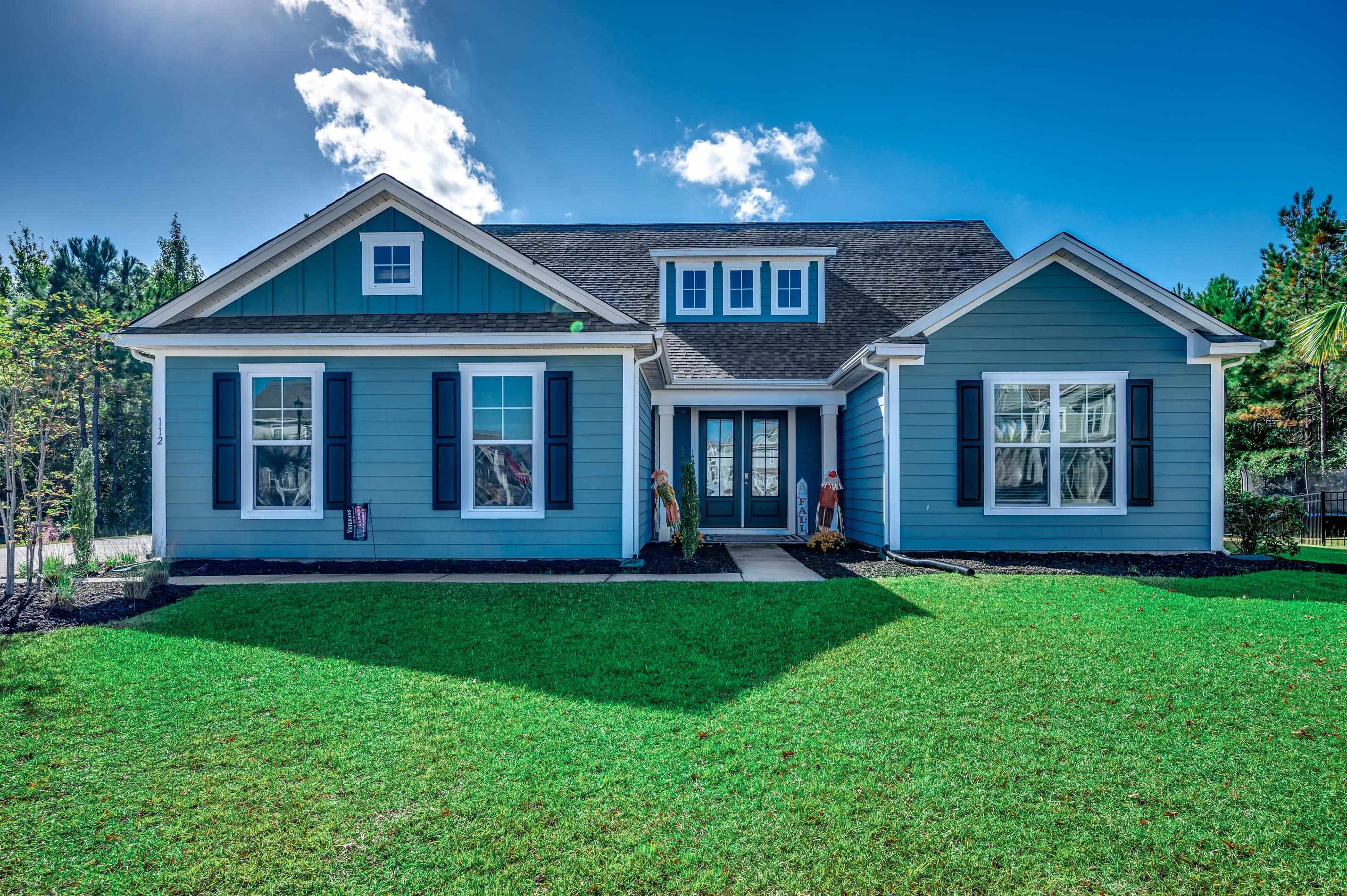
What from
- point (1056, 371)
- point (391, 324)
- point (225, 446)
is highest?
point (391, 324)

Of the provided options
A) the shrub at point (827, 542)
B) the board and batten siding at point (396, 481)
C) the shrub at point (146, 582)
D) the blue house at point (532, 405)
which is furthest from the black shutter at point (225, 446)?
the shrub at point (827, 542)

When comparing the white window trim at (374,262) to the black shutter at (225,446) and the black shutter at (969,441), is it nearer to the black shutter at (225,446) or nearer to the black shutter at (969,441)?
the black shutter at (225,446)

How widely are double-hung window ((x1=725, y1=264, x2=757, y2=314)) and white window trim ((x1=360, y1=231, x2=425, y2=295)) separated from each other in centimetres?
589

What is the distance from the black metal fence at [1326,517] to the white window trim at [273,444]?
17.8m

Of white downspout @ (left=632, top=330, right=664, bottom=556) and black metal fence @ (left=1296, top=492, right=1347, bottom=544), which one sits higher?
white downspout @ (left=632, top=330, right=664, bottom=556)

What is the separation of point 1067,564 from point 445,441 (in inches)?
312

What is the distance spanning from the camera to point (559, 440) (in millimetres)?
8203

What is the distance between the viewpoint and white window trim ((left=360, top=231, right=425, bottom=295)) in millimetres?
8539

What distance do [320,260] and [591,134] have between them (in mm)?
5868

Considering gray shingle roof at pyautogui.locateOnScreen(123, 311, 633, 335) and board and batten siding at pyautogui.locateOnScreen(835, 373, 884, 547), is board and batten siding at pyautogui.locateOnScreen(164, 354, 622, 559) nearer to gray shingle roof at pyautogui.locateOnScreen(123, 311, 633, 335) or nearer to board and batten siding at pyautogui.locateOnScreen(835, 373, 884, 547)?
gray shingle roof at pyautogui.locateOnScreen(123, 311, 633, 335)

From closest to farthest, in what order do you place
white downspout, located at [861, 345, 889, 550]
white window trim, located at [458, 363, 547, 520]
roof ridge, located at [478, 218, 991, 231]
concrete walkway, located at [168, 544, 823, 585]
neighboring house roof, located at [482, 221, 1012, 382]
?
concrete walkway, located at [168, 544, 823, 585], white window trim, located at [458, 363, 547, 520], white downspout, located at [861, 345, 889, 550], neighboring house roof, located at [482, 221, 1012, 382], roof ridge, located at [478, 218, 991, 231]

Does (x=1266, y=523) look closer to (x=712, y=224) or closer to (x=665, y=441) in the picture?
(x=665, y=441)

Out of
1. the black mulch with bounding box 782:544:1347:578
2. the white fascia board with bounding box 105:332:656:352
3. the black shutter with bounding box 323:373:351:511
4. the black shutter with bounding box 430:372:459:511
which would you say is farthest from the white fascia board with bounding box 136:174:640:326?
the black mulch with bounding box 782:544:1347:578

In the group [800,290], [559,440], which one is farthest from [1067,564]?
[800,290]
